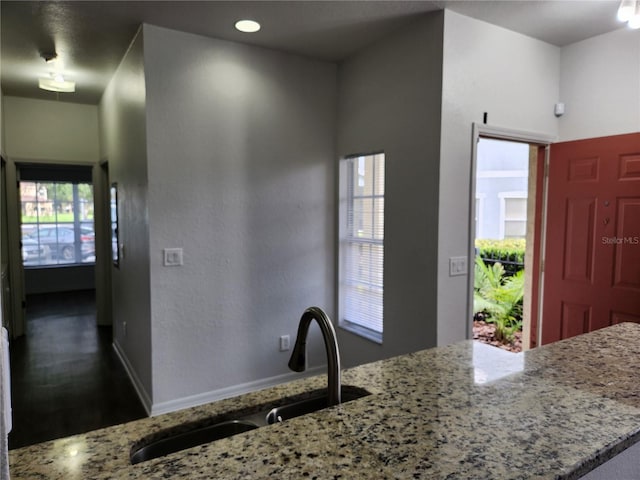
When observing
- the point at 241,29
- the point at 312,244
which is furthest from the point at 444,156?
the point at 241,29

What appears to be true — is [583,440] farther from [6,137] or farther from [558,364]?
[6,137]

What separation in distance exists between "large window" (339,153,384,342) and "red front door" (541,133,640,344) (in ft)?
4.23

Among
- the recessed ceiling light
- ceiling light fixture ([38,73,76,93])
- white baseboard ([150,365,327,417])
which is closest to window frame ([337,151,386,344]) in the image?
white baseboard ([150,365,327,417])

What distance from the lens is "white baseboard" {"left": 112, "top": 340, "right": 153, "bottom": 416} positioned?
3.08 meters

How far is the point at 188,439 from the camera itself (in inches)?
40.0

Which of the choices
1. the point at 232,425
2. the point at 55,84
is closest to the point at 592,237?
the point at 232,425

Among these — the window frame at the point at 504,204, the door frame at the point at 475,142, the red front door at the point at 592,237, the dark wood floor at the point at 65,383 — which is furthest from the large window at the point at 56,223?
the red front door at the point at 592,237

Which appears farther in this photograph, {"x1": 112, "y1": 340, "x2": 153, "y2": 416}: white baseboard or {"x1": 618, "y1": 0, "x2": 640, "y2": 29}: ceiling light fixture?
{"x1": 112, "y1": 340, "x2": 153, "y2": 416}: white baseboard

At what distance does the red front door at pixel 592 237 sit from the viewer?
282 cm

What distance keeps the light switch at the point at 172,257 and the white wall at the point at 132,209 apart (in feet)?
0.46

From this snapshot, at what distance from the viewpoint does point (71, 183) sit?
798 cm

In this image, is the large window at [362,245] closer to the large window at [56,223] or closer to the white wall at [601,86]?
the white wall at [601,86]

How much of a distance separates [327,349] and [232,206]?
7.69 ft

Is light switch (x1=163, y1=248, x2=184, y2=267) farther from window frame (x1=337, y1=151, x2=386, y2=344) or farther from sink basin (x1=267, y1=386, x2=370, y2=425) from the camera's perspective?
sink basin (x1=267, y1=386, x2=370, y2=425)
